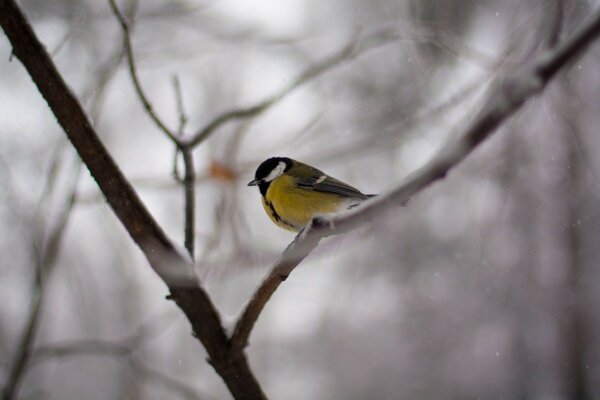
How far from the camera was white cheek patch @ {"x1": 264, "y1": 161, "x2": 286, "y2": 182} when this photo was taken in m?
2.95

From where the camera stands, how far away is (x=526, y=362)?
522cm

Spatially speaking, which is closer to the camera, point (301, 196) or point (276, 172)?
point (301, 196)

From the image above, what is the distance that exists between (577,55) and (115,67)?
2342mm

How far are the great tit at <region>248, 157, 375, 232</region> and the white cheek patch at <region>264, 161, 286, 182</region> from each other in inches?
0.6

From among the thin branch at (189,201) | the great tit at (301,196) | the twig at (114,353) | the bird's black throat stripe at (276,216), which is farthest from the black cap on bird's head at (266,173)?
the twig at (114,353)

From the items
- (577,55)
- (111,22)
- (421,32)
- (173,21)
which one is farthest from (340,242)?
(111,22)

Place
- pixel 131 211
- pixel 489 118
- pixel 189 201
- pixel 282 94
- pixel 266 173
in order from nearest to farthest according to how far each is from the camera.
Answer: pixel 489 118
pixel 131 211
pixel 189 201
pixel 282 94
pixel 266 173

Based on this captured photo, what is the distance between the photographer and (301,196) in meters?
2.76

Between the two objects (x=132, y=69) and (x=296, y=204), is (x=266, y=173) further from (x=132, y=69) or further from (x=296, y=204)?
(x=132, y=69)

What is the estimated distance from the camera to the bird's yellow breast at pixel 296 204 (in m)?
2.73

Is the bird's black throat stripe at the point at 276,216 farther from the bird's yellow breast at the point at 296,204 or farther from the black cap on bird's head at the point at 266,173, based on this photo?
the black cap on bird's head at the point at 266,173

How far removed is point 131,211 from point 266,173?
1.19m

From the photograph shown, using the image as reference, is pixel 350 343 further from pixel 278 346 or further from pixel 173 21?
pixel 173 21

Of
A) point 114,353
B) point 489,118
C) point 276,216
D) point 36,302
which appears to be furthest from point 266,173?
point 489,118
